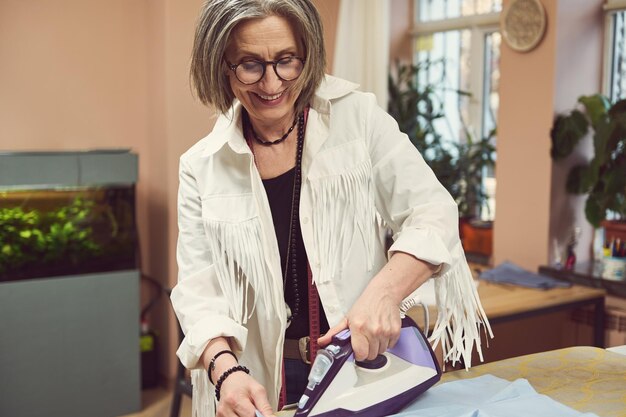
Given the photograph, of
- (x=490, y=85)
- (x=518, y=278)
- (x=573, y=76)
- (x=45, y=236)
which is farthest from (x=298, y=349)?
(x=490, y=85)

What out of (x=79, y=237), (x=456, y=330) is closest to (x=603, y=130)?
(x=456, y=330)

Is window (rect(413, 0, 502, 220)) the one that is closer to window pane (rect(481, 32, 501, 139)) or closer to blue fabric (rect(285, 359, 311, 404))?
window pane (rect(481, 32, 501, 139))

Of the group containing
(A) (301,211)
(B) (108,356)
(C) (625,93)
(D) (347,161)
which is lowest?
(B) (108,356)

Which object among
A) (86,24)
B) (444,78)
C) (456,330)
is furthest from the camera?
(444,78)

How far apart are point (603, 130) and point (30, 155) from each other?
8.09ft

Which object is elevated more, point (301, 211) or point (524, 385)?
point (301, 211)

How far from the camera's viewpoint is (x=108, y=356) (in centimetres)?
343

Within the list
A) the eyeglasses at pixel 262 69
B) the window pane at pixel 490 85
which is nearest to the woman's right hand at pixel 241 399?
the eyeglasses at pixel 262 69

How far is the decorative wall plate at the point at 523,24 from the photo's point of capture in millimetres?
3148

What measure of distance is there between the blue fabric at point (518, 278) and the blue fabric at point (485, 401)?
1.69m

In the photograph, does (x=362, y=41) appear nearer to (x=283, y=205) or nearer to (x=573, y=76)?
(x=573, y=76)

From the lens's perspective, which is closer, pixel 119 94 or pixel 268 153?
pixel 268 153

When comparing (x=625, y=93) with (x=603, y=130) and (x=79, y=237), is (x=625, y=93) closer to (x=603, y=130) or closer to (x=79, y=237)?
(x=603, y=130)

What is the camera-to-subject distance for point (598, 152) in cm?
299
